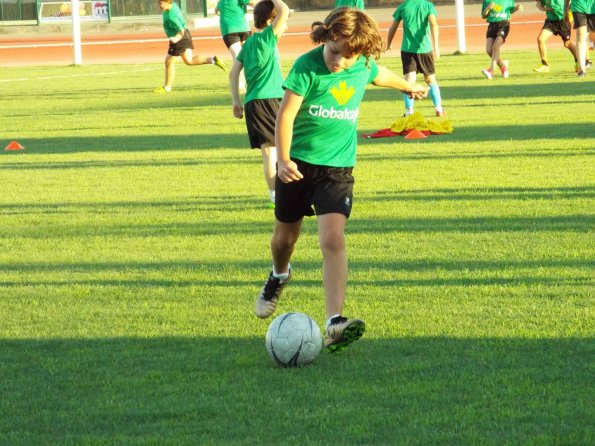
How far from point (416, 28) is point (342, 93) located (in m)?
11.9

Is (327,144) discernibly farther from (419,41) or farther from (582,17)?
(582,17)

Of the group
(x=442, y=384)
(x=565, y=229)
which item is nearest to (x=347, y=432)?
(x=442, y=384)

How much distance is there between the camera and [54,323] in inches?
283

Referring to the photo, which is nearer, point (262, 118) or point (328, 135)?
point (328, 135)

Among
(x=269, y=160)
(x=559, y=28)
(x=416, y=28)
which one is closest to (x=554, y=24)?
(x=559, y=28)

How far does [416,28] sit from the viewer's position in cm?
1812

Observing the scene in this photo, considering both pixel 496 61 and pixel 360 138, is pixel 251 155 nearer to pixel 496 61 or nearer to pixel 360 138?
pixel 360 138

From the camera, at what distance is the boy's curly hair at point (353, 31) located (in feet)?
20.5

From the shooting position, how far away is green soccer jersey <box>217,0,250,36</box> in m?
21.7

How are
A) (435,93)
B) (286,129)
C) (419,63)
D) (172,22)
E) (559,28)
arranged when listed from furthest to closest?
(559,28) → (172,22) → (419,63) → (435,93) → (286,129)

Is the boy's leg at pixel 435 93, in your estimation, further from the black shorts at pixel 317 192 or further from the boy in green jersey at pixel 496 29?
the black shorts at pixel 317 192

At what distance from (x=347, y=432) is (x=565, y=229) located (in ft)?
15.7

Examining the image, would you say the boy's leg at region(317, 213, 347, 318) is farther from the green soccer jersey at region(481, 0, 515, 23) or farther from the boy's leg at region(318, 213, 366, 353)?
the green soccer jersey at region(481, 0, 515, 23)

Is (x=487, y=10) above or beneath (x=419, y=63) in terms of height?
above
